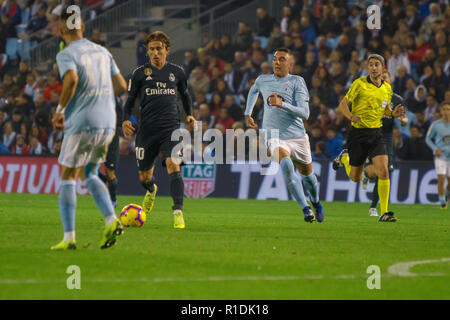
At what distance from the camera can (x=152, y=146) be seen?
1254 centimetres

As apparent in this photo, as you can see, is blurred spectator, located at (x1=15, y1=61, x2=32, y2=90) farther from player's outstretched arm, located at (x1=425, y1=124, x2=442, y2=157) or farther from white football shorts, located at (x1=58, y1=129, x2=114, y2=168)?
white football shorts, located at (x1=58, y1=129, x2=114, y2=168)

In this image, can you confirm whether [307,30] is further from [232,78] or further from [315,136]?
[315,136]

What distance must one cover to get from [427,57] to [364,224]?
377 inches

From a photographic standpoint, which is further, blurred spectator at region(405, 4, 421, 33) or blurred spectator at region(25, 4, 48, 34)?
blurred spectator at region(25, 4, 48, 34)

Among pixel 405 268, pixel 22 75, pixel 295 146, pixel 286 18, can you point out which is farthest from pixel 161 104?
pixel 22 75

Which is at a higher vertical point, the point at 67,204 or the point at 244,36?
the point at 244,36

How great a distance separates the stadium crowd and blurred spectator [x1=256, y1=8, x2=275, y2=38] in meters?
0.03

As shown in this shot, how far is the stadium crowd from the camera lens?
21719mm

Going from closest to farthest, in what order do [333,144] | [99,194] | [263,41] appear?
[99,194]
[333,144]
[263,41]

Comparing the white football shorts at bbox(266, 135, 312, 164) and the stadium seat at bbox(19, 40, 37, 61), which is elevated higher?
the stadium seat at bbox(19, 40, 37, 61)

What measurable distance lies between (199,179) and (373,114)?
30.2ft

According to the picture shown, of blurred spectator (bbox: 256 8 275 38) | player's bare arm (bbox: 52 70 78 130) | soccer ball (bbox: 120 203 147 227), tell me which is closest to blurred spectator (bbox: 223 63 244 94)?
blurred spectator (bbox: 256 8 275 38)

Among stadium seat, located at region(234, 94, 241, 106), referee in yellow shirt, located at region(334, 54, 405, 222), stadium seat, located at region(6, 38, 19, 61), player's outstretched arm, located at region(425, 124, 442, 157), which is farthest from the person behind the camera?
stadium seat, located at region(6, 38, 19, 61)

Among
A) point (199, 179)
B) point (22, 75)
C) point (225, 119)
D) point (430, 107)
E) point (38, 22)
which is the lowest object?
point (199, 179)
